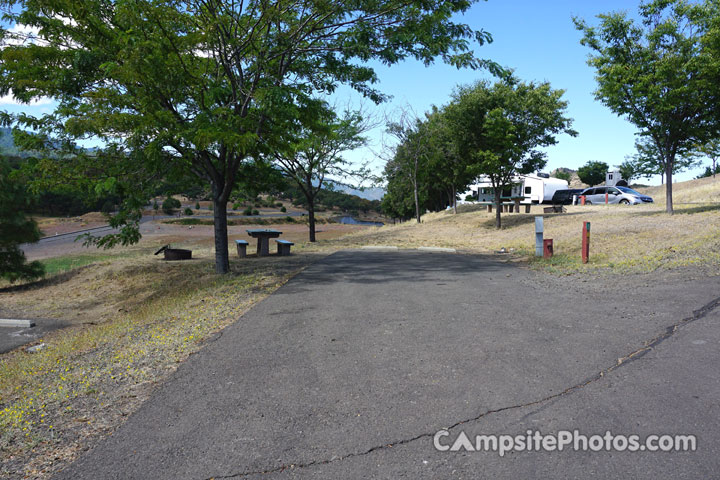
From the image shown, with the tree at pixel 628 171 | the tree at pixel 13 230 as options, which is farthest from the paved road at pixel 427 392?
the tree at pixel 628 171

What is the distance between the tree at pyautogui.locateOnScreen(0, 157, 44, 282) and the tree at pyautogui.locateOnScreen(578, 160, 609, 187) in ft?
298

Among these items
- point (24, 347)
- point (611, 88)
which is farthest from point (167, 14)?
point (611, 88)

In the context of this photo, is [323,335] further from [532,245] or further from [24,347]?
[532,245]

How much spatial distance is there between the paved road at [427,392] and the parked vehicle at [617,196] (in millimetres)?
28061

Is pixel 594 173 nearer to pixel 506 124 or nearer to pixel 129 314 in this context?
pixel 506 124

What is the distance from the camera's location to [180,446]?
3.49 m

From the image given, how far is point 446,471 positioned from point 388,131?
115 feet

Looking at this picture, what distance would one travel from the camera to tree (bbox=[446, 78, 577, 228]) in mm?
25547

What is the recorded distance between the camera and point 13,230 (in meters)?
16.8

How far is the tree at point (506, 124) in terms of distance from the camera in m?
25.5

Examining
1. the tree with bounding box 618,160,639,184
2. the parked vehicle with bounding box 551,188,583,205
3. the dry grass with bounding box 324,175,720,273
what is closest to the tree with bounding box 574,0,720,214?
the dry grass with bounding box 324,175,720,273

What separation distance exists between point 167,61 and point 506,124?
19.2 meters

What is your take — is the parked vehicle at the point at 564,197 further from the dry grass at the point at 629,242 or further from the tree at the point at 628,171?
the tree at the point at 628,171

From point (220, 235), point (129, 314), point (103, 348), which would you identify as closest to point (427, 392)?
point (103, 348)
